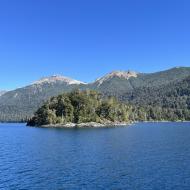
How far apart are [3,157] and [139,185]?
149 ft

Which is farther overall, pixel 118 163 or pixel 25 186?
pixel 118 163

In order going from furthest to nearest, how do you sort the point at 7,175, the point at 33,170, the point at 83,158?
the point at 83,158 < the point at 33,170 < the point at 7,175

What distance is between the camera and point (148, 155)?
91.9 metres

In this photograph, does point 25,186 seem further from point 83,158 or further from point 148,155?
point 148,155

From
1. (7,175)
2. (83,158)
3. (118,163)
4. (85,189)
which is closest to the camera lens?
(85,189)

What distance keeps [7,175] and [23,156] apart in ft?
87.9

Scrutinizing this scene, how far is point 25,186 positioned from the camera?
58750mm

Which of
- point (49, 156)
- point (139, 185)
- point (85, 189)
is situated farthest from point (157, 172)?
point (49, 156)

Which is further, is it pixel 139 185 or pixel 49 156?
pixel 49 156

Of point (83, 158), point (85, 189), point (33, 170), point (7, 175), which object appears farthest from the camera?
point (83, 158)

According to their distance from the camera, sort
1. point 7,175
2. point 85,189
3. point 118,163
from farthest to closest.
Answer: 1. point 118,163
2. point 7,175
3. point 85,189

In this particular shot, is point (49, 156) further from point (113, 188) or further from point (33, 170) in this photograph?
point (113, 188)

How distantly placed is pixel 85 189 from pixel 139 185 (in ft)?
29.6

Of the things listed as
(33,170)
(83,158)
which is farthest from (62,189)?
(83,158)
